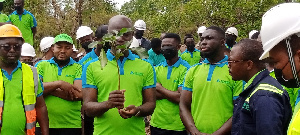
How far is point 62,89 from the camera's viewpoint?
208 inches

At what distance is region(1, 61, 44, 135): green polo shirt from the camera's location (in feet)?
13.6

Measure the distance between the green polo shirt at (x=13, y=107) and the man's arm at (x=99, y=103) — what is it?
27.2 inches

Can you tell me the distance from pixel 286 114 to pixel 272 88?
0.68 ft

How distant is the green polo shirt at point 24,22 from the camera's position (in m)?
10.2

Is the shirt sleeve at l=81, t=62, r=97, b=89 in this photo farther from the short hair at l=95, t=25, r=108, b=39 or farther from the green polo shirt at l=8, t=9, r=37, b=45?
the green polo shirt at l=8, t=9, r=37, b=45

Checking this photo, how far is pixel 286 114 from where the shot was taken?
291 centimetres

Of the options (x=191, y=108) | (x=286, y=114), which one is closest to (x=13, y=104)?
(x=191, y=108)

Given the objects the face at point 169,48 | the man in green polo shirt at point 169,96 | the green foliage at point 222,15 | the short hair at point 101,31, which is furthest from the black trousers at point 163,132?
the green foliage at point 222,15

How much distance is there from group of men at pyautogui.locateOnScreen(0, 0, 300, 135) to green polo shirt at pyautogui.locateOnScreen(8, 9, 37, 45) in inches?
192

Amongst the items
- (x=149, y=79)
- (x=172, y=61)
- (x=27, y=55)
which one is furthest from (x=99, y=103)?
(x=27, y=55)

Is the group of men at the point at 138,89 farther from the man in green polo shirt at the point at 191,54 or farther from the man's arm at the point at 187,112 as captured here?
the man in green polo shirt at the point at 191,54

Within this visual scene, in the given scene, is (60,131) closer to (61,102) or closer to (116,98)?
(61,102)

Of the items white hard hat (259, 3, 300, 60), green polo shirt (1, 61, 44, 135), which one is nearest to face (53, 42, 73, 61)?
green polo shirt (1, 61, 44, 135)

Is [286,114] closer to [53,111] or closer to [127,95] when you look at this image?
[127,95]
